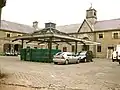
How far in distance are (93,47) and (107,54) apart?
3922mm

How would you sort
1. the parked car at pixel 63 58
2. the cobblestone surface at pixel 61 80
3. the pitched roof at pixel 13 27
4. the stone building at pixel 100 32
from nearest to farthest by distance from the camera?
1. the cobblestone surface at pixel 61 80
2. the parked car at pixel 63 58
3. the stone building at pixel 100 32
4. the pitched roof at pixel 13 27

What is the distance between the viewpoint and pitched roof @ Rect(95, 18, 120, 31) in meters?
43.2

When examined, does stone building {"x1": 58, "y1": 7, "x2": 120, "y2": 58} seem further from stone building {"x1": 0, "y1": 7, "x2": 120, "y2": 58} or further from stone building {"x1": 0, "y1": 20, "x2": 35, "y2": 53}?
stone building {"x1": 0, "y1": 20, "x2": 35, "y2": 53}

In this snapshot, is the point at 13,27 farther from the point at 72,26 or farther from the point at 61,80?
the point at 61,80

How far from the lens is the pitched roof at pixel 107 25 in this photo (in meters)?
43.2

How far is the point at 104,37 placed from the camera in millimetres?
43906

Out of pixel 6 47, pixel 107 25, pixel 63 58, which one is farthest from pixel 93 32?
pixel 63 58

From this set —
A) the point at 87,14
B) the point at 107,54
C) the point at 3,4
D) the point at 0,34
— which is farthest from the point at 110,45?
the point at 3,4

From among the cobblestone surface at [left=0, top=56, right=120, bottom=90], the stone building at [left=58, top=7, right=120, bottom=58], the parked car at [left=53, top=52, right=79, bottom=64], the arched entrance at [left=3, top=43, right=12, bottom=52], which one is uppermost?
the stone building at [left=58, top=7, right=120, bottom=58]

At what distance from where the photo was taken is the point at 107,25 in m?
45.0

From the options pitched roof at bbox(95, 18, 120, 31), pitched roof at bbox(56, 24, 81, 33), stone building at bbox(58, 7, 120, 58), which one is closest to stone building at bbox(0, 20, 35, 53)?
pitched roof at bbox(56, 24, 81, 33)

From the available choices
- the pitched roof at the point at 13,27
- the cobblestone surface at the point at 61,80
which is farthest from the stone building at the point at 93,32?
A: the cobblestone surface at the point at 61,80

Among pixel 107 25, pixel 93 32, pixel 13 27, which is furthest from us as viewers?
pixel 13 27

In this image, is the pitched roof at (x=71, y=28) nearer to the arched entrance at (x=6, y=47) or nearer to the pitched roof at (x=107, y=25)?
the pitched roof at (x=107, y=25)
